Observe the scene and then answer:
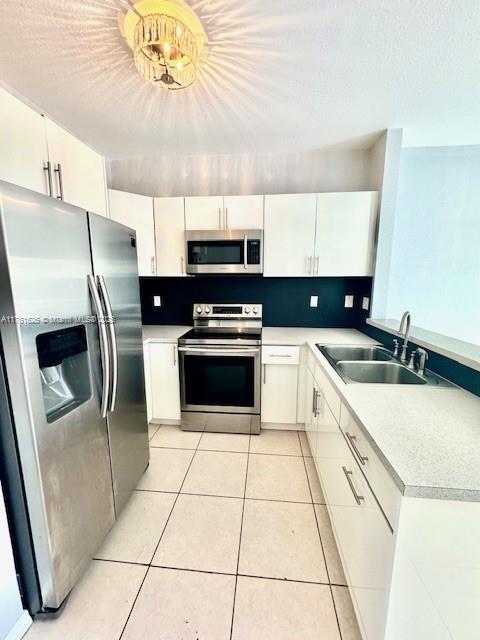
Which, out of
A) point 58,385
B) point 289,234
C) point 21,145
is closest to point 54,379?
point 58,385

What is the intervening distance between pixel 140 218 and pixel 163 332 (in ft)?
3.51

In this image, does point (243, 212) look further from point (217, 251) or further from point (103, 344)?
point (103, 344)

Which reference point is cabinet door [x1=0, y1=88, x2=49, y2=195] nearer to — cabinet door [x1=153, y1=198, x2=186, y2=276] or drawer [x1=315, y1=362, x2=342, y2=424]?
cabinet door [x1=153, y1=198, x2=186, y2=276]

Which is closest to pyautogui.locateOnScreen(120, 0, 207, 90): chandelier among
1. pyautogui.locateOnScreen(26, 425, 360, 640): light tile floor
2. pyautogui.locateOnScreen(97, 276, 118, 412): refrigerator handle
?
pyautogui.locateOnScreen(97, 276, 118, 412): refrigerator handle

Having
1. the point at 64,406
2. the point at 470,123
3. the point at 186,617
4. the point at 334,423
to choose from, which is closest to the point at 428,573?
the point at 334,423

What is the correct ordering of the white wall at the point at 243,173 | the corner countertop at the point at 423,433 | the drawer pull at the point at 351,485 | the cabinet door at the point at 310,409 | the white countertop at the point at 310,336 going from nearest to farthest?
the corner countertop at the point at 423,433 → the drawer pull at the point at 351,485 → the cabinet door at the point at 310,409 → the white countertop at the point at 310,336 → the white wall at the point at 243,173

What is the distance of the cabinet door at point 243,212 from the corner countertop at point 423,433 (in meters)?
1.59

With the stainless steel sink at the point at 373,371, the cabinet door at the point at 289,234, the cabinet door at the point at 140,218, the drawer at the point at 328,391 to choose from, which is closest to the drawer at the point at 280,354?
the drawer at the point at 328,391

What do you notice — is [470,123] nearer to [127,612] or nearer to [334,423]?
[334,423]

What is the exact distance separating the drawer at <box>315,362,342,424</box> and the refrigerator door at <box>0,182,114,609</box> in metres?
1.22

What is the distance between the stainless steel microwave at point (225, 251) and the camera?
2.34 metres

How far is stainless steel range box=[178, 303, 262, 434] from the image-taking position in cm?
228

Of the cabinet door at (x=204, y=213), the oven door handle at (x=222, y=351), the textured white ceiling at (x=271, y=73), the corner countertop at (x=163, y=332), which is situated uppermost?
the textured white ceiling at (x=271, y=73)

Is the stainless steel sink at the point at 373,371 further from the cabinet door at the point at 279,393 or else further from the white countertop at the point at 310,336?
the cabinet door at the point at 279,393
